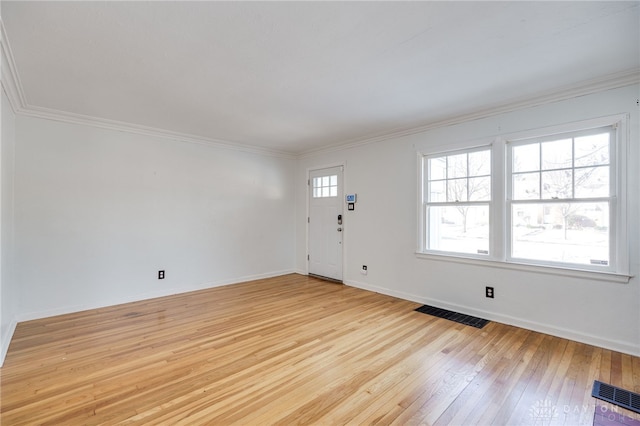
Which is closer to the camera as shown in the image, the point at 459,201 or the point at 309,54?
the point at 309,54

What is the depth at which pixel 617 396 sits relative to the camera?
2.03m

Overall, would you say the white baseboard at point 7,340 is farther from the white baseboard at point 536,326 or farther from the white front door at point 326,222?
the white baseboard at point 536,326

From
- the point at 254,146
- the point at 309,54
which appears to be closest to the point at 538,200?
the point at 309,54

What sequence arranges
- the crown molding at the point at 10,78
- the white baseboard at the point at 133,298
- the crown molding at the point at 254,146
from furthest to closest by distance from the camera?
the white baseboard at the point at 133,298 < the crown molding at the point at 254,146 < the crown molding at the point at 10,78

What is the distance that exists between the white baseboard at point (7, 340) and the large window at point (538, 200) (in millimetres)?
4523

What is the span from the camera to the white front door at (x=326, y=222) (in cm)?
534

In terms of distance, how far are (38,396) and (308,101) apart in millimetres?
3307

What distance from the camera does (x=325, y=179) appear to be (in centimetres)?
560

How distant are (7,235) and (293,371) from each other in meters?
3.15

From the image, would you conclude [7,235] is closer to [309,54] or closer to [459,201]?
[309,54]

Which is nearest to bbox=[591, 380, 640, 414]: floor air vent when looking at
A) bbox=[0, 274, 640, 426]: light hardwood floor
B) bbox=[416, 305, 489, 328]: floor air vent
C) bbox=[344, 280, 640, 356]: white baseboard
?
bbox=[0, 274, 640, 426]: light hardwood floor

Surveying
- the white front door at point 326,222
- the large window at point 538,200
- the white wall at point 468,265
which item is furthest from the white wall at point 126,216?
the large window at point 538,200

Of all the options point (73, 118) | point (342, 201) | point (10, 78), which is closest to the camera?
point (10, 78)

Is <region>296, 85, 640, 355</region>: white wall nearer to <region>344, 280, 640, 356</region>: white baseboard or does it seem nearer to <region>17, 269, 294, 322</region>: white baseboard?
<region>344, 280, 640, 356</region>: white baseboard
